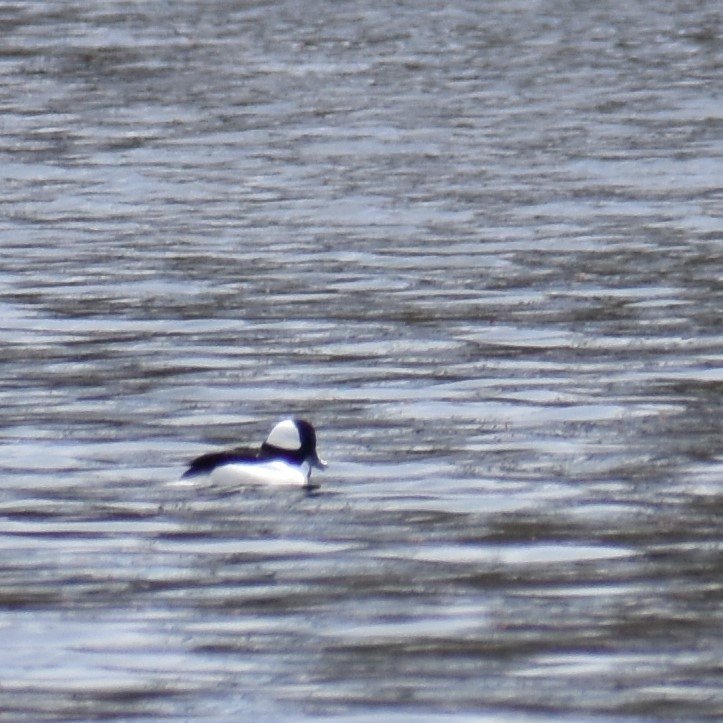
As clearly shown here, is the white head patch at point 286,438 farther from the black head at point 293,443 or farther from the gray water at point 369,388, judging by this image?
the gray water at point 369,388

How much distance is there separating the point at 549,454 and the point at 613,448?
0.33 m

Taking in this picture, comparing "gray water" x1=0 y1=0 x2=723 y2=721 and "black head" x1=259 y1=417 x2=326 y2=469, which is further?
"black head" x1=259 y1=417 x2=326 y2=469

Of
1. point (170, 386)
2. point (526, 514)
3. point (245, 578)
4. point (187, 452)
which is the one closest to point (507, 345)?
point (170, 386)

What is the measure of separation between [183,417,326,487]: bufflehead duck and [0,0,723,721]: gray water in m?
0.10

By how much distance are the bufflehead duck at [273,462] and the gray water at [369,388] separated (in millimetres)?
104

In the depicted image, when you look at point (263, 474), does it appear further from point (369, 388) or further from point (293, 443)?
point (369, 388)

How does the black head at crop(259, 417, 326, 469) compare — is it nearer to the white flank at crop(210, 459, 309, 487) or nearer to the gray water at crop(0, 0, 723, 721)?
the white flank at crop(210, 459, 309, 487)

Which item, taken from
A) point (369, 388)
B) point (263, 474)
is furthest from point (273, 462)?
point (369, 388)

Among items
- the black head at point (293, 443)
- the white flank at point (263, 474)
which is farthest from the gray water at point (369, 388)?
the black head at point (293, 443)

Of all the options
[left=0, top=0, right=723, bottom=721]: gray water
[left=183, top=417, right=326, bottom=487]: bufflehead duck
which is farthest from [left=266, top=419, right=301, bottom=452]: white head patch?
[left=0, top=0, right=723, bottom=721]: gray water

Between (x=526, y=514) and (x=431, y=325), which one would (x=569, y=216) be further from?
(x=526, y=514)

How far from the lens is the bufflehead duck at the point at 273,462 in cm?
1181

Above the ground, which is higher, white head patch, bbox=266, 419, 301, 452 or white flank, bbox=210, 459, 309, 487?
white head patch, bbox=266, 419, 301, 452

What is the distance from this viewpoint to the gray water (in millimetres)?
9070
